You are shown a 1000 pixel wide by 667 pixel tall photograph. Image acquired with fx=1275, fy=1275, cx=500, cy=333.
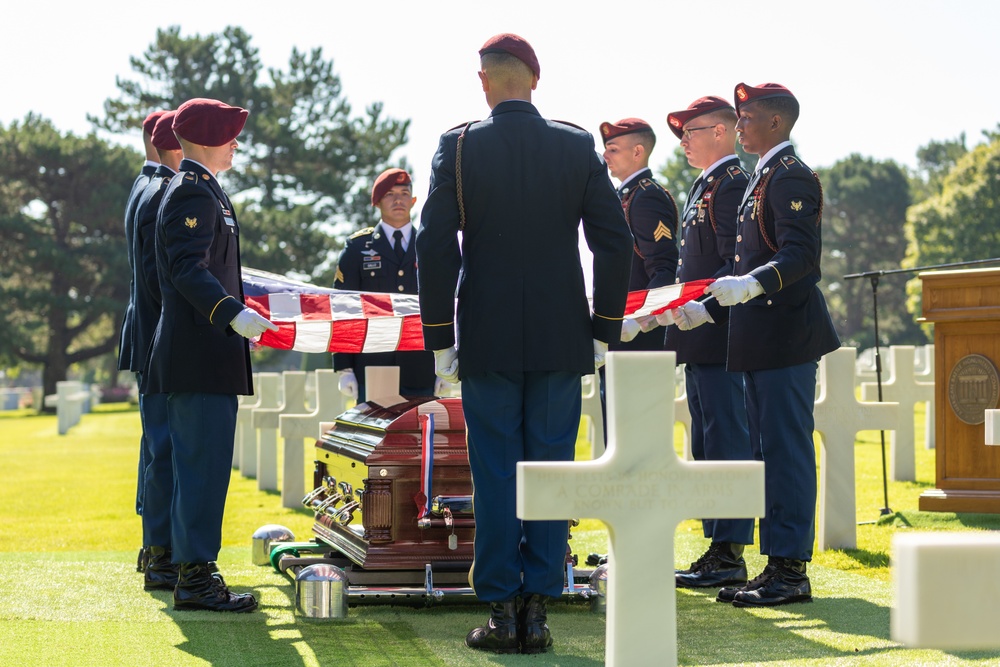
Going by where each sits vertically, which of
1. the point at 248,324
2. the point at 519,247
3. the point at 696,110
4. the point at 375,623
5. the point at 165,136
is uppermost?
the point at 696,110

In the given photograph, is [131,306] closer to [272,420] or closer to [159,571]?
[159,571]

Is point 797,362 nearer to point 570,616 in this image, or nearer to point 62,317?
point 570,616

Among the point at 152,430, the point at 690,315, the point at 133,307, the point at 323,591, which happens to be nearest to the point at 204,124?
the point at 133,307

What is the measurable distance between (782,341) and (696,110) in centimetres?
160

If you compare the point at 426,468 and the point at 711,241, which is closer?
the point at 426,468

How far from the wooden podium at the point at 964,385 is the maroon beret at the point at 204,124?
15.4 ft

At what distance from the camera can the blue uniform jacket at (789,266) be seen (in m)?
5.56

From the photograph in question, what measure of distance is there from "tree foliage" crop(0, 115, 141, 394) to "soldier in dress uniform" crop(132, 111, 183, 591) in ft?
152

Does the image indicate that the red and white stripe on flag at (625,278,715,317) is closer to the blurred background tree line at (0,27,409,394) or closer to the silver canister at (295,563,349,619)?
the silver canister at (295,563,349,619)

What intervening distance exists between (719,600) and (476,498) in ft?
5.31

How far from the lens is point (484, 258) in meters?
4.77

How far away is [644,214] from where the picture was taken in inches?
267

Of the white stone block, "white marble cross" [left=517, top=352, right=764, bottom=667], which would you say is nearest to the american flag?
"white marble cross" [left=517, top=352, right=764, bottom=667]

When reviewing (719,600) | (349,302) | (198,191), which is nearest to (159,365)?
(198,191)
